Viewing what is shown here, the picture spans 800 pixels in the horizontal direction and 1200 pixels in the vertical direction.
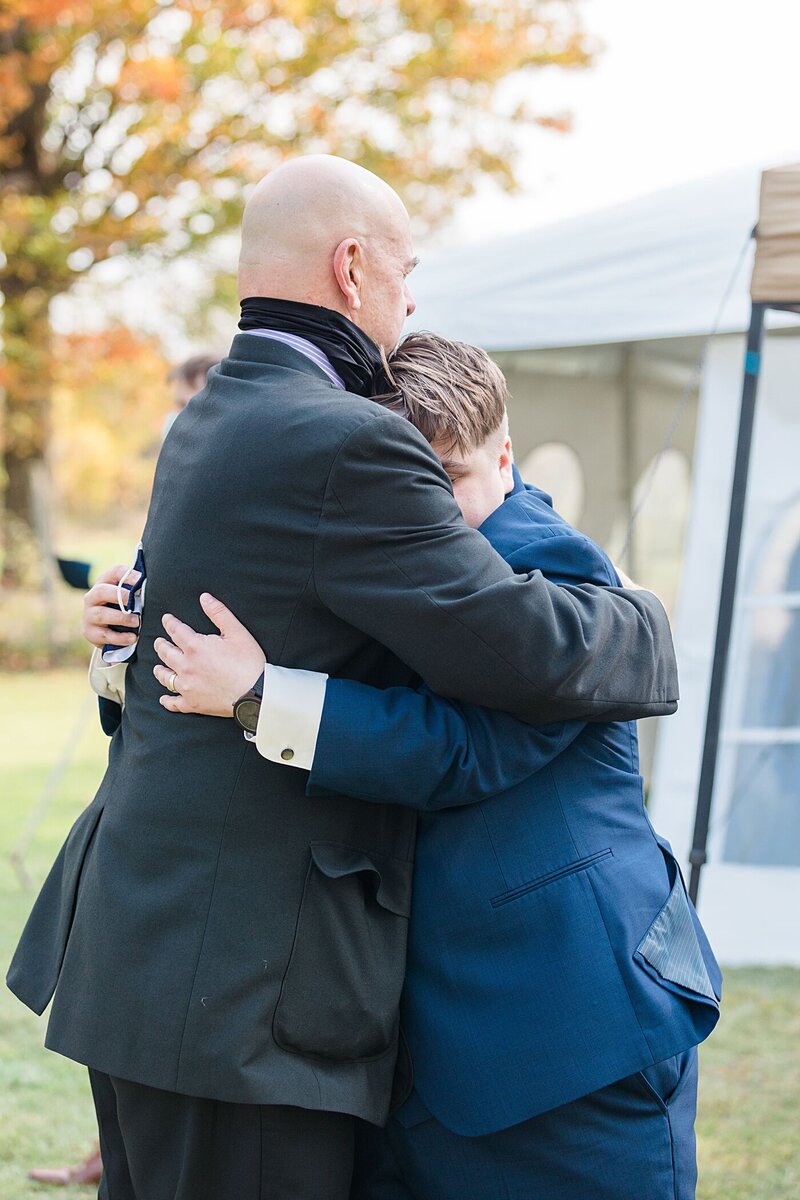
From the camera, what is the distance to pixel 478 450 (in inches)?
72.4

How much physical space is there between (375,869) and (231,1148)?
15.9 inches

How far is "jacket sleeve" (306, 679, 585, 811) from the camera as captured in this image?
1.58 m

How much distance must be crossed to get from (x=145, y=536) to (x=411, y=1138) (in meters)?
0.92

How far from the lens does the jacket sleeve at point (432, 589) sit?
1.54m

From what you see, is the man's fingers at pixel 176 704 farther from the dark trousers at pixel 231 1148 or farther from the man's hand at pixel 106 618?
the dark trousers at pixel 231 1148

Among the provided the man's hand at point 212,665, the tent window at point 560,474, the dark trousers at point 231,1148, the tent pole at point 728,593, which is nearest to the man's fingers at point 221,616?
the man's hand at point 212,665

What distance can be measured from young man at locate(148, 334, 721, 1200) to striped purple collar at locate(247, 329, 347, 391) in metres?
0.11

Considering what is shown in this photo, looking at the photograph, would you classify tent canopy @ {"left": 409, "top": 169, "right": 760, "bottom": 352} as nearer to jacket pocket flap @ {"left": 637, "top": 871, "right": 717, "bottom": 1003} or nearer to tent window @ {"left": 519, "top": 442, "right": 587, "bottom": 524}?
tent window @ {"left": 519, "top": 442, "right": 587, "bottom": 524}

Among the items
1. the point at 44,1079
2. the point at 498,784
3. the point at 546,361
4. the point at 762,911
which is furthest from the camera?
the point at 546,361

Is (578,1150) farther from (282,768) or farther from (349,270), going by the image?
(349,270)

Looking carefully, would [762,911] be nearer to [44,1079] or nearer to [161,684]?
[44,1079]

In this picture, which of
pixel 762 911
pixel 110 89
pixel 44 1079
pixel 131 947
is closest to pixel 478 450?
pixel 131 947

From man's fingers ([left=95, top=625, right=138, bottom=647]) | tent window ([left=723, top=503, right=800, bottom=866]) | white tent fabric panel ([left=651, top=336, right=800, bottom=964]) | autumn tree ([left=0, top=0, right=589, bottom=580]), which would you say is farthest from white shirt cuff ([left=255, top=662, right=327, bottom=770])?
autumn tree ([left=0, top=0, right=589, bottom=580])

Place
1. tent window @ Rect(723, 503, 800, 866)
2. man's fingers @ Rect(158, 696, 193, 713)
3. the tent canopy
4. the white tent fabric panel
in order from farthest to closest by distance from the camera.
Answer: tent window @ Rect(723, 503, 800, 866) → the white tent fabric panel → the tent canopy → man's fingers @ Rect(158, 696, 193, 713)
